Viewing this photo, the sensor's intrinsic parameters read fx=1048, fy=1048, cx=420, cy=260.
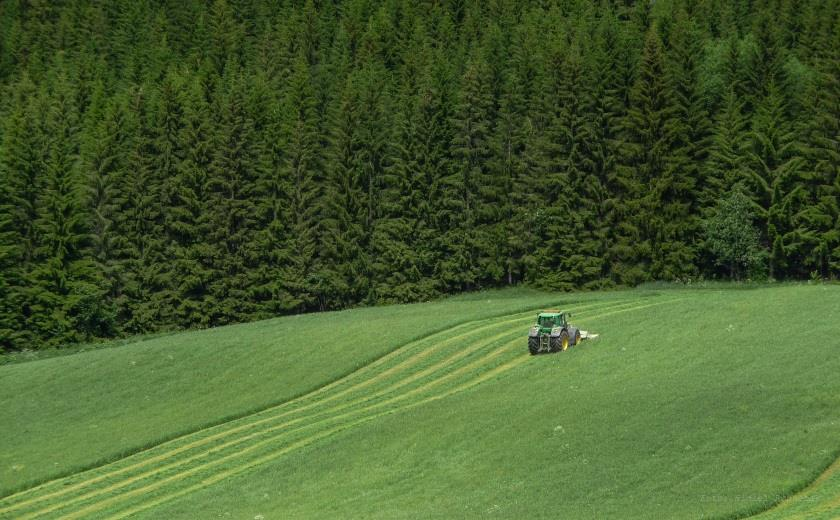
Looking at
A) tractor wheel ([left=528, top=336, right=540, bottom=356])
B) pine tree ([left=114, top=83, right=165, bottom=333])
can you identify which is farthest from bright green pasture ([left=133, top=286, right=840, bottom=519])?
pine tree ([left=114, top=83, right=165, bottom=333])

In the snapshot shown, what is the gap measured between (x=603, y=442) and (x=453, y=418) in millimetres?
9681

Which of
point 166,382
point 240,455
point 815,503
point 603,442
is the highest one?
point 166,382

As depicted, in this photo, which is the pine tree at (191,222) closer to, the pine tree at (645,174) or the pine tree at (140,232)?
the pine tree at (140,232)

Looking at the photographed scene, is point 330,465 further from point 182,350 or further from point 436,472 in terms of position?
point 182,350

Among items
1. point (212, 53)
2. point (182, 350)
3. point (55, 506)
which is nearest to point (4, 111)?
point (212, 53)

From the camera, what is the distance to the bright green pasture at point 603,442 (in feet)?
121

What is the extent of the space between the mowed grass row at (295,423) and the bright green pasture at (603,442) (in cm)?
337

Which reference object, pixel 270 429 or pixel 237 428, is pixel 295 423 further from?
pixel 237 428

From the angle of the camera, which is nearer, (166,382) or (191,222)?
(166,382)

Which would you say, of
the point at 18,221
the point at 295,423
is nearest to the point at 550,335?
the point at 295,423

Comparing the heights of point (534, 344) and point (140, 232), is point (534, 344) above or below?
below

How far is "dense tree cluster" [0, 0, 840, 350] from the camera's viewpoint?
100938mm

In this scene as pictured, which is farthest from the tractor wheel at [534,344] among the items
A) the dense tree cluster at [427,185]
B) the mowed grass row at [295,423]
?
the dense tree cluster at [427,185]

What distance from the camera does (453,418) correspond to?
49.8 m
